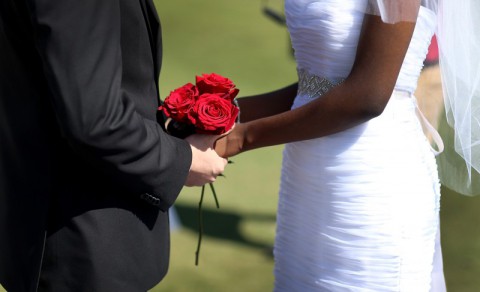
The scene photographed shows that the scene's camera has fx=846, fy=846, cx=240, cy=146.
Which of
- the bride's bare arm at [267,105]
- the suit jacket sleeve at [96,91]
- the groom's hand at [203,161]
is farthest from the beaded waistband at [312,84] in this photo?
the suit jacket sleeve at [96,91]

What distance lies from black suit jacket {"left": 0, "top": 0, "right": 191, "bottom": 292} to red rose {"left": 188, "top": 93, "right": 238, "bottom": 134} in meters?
0.11

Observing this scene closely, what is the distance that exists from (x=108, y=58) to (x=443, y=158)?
4.22ft

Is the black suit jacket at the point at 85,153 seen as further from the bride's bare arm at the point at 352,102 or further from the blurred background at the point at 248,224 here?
the blurred background at the point at 248,224

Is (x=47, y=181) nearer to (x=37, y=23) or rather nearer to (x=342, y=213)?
(x=37, y=23)

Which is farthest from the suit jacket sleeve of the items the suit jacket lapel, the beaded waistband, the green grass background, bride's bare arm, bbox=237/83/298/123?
the green grass background

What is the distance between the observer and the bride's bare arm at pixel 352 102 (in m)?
2.03

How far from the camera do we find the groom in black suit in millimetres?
1705

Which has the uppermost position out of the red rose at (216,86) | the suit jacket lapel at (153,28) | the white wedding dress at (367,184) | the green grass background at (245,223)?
the suit jacket lapel at (153,28)

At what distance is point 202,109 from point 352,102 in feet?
1.23

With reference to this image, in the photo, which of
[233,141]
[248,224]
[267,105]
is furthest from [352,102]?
[248,224]

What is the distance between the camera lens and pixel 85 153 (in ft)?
5.86

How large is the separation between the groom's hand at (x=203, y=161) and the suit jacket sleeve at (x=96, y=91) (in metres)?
0.19

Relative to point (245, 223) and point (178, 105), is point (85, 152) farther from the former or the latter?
point (245, 223)

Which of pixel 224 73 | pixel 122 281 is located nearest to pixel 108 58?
pixel 122 281
